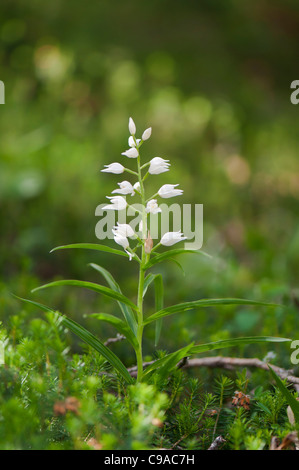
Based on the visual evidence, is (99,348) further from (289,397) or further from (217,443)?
(289,397)

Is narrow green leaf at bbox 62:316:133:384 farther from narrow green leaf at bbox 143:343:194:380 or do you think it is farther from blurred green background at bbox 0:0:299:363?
blurred green background at bbox 0:0:299:363

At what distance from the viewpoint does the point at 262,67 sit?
6742mm

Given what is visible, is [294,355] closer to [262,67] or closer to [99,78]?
[99,78]

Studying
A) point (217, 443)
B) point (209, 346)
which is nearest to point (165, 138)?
point (209, 346)

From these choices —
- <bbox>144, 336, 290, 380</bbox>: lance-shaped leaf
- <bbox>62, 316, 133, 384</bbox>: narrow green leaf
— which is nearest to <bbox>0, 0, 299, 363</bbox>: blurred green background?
<bbox>62, 316, 133, 384</bbox>: narrow green leaf

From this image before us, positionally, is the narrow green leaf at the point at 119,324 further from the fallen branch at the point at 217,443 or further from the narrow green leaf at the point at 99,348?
the fallen branch at the point at 217,443

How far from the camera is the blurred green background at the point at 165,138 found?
246 cm

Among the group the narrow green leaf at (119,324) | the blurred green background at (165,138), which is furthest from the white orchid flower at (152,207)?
the blurred green background at (165,138)

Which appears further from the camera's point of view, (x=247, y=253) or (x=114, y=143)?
(x=114, y=143)

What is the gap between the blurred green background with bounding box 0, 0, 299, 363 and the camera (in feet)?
8.09

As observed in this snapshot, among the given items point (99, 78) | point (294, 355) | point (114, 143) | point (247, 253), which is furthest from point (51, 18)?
point (294, 355)

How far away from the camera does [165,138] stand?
4242 millimetres

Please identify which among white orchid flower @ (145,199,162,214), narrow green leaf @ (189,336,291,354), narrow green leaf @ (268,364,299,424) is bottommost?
narrow green leaf @ (268,364,299,424)

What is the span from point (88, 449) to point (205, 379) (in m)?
0.62
